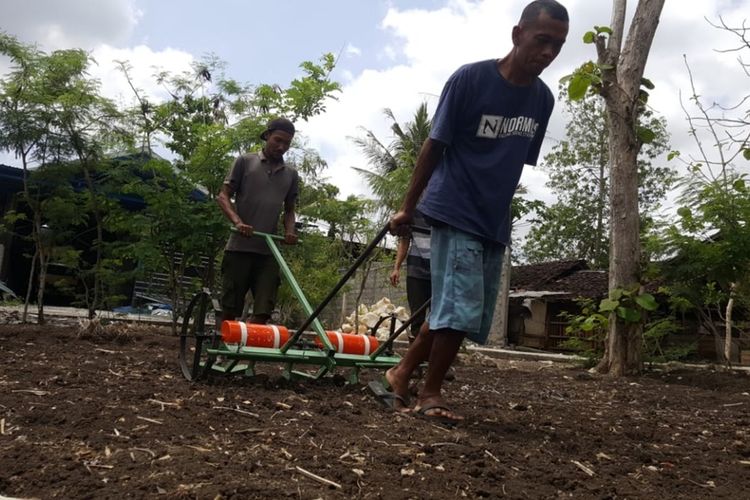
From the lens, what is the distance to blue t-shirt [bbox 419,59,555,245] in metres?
3.31

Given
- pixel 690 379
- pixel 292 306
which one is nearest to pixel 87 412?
pixel 690 379

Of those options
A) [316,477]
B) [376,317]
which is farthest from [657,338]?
[376,317]

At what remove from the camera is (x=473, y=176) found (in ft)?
10.9

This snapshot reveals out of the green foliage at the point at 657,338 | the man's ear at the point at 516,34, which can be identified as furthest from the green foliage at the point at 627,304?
the man's ear at the point at 516,34

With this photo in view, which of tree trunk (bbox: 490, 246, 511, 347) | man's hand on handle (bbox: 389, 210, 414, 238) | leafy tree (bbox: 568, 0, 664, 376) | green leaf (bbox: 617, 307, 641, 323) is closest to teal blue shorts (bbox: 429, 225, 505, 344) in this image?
man's hand on handle (bbox: 389, 210, 414, 238)

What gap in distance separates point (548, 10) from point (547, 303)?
19.6 meters

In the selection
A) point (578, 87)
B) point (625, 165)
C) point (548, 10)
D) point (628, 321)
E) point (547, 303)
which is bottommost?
point (628, 321)

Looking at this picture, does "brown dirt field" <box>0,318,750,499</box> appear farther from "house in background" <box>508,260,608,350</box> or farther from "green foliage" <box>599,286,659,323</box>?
"house in background" <box>508,260,608,350</box>

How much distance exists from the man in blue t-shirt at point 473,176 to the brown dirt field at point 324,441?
45cm

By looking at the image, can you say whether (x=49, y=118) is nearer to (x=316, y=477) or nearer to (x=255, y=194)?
(x=255, y=194)

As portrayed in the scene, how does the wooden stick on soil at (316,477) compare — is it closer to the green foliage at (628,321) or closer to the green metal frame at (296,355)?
the green metal frame at (296,355)

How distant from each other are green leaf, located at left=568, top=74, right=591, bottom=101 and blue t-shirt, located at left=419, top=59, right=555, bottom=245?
7.06 ft

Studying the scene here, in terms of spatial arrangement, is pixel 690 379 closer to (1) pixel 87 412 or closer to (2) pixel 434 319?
(2) pixel 434 319

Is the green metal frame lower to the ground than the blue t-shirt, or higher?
lower
